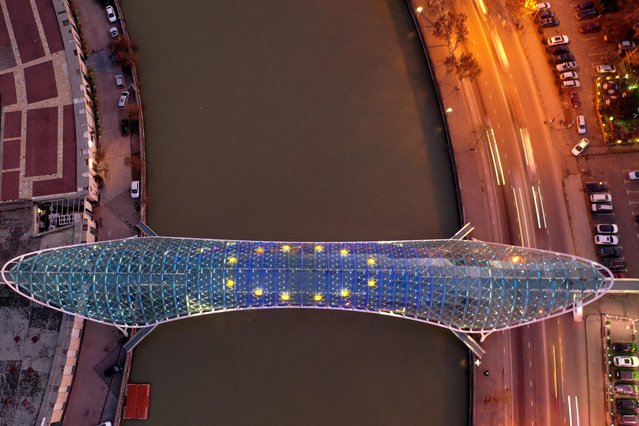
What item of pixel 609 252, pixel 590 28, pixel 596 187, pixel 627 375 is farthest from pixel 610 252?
pixel 590 28

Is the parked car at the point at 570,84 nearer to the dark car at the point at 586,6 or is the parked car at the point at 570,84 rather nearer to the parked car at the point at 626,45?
the parked car at the point at 626,45

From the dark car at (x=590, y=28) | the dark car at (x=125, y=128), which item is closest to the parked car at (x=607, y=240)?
the dark car at (x=590, y=28)

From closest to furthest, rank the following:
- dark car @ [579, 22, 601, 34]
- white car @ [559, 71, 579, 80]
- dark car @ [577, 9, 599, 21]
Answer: white car @ [559, 71, 579, 80]
dark car @ [579, 22, 601, 34]
dark car @ [577, 9, 599, 21]

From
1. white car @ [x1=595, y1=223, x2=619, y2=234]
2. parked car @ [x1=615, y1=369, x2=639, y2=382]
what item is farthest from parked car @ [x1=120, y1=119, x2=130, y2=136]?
parked car @ [x1=615, y1=369, x2=639, y2=382]

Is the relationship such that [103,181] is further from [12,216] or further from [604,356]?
[604,356]

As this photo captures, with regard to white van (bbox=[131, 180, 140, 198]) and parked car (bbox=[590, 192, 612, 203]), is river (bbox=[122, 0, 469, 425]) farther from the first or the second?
parked car (bbox=[590, 192, 612, 203])

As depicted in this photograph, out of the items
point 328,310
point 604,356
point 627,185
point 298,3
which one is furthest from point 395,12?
point 604,356

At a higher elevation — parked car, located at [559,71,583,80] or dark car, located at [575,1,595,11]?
dark car, located at [575,1,595,11]
